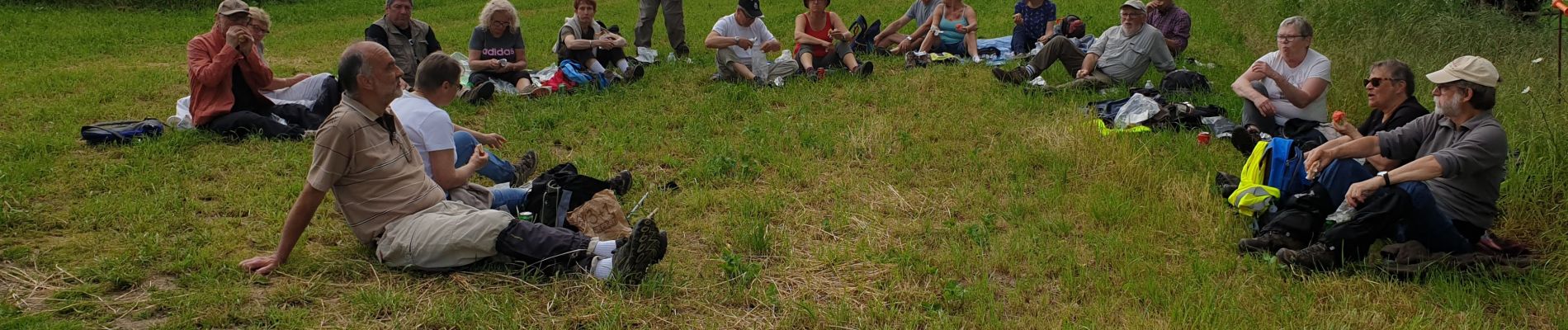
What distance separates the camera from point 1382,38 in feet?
29.1

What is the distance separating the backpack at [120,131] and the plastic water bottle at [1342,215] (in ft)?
23.9

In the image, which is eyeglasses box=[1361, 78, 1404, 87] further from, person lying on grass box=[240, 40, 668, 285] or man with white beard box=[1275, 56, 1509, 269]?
person lying on grass box=[240, 40, 668, 285]

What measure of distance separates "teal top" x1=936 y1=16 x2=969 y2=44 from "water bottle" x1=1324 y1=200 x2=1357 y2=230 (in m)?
6.55

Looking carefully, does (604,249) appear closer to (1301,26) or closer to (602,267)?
(602,267)

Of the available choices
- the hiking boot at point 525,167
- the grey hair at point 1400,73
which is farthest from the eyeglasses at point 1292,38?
the hiking boot at point 525,167

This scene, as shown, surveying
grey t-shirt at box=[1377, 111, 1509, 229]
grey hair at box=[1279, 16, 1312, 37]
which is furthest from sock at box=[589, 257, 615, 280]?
grey hair at box=[1279, 16, 1312, 37]

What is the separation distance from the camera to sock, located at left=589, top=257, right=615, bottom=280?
4332mm

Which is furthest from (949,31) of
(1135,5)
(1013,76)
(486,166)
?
(486,166)

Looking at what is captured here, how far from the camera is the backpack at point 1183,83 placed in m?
8.61

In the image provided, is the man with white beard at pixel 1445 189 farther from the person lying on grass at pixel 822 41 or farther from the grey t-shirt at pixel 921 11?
the grey t-shirt at pixel 921 11

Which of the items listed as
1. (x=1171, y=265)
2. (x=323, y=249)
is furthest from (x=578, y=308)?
(x=1171, y=265)

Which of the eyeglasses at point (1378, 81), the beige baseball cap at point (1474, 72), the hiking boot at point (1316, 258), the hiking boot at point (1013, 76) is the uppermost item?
the beige baseball cap at point (1474, 72)

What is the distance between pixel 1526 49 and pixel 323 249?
8.12 metres

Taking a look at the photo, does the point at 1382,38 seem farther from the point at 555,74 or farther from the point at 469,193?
the point at 469,193
